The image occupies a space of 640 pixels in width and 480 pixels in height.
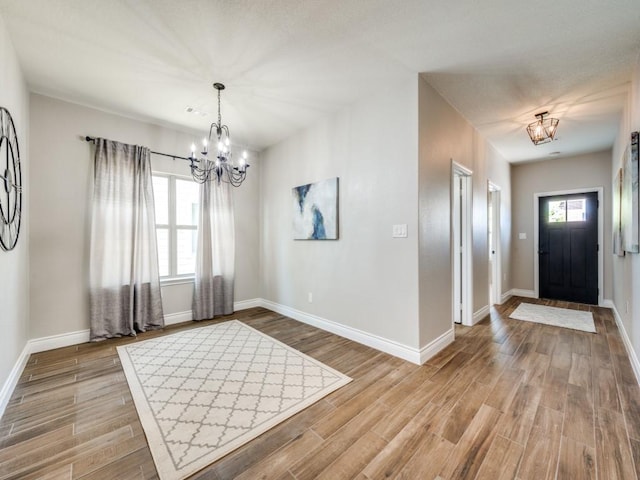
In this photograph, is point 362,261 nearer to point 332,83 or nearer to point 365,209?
point 365,209

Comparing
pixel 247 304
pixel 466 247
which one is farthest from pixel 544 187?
Result: pixel 247 304

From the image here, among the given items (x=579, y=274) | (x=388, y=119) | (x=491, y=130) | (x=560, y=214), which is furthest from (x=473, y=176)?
(x=579, y=274)

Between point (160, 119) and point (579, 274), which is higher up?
point (160, 119)

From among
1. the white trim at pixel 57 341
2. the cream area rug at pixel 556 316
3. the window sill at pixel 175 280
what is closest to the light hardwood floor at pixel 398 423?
the white trim at pixel 57 341

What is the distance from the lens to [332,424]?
177 cm

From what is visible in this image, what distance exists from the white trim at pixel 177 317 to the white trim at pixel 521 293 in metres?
6.01

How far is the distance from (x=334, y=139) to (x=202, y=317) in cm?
317

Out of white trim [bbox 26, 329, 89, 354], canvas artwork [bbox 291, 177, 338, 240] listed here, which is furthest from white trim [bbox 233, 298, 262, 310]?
white trim [bbox 26, 329, 89, 354]

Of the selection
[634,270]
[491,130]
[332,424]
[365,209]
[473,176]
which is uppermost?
[491,130]

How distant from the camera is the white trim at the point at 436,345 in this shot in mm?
2654

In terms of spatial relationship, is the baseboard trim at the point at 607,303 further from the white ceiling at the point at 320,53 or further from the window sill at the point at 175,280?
the window sill at the point at 175,280

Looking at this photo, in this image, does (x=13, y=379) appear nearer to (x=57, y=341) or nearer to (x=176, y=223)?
(x=57, y=341)

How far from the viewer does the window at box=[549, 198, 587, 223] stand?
504cm

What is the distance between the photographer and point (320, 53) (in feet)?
7.63
